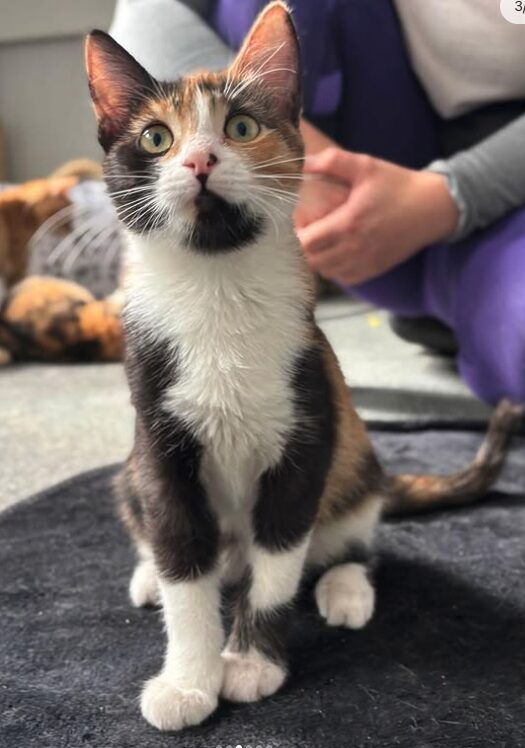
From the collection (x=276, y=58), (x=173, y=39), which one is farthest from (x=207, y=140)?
(x=173, y=39)

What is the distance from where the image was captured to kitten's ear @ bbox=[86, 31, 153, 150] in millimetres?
642

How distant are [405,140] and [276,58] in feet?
2.66

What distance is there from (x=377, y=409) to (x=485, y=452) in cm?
55

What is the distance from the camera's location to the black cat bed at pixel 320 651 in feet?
2.01

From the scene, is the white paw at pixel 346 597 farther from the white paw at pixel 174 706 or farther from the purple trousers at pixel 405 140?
the purple trousers at pixel 405 140

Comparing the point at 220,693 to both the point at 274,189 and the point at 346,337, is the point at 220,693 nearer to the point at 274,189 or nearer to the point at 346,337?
the point at 274,189

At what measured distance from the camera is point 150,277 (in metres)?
0.67

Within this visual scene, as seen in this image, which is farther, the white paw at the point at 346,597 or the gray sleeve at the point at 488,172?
the gray sleeve at the point at 488,172

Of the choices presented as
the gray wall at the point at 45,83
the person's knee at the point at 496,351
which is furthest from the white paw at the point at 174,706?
the gray wall at the point at 45,83

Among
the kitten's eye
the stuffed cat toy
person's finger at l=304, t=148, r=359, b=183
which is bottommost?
the stuffed cat toy

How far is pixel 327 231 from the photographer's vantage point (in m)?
1.14

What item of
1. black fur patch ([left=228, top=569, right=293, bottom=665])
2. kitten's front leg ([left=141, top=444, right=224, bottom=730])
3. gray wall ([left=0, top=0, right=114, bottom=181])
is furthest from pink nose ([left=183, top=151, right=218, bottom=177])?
gray wall ([left=0, top=0, right=114, bottom=181])

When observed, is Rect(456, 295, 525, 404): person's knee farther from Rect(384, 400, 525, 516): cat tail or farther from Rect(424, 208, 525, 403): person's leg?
Rect(384, 400, 525, 516): cat tail

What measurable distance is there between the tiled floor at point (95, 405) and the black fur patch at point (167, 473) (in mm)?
568
